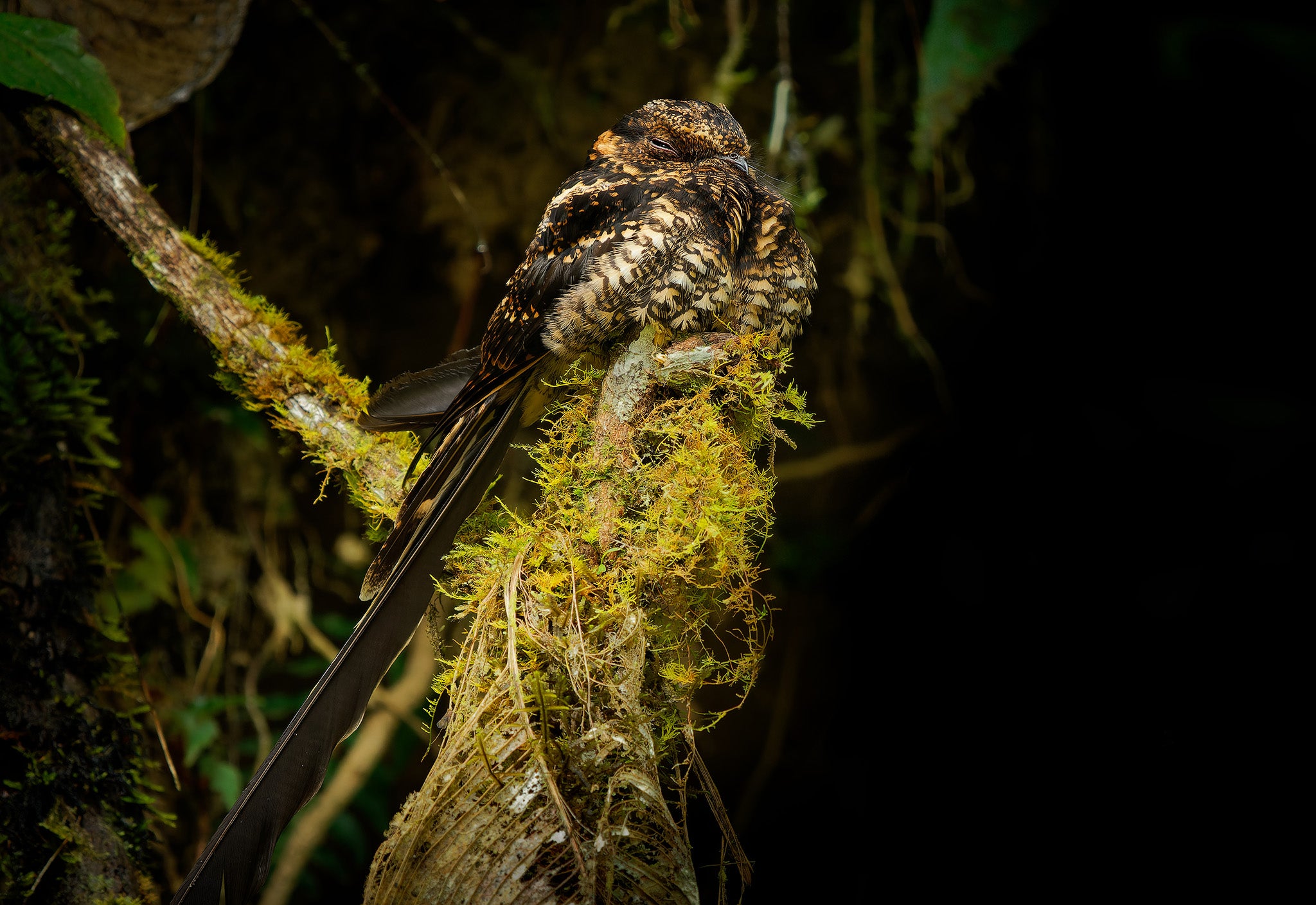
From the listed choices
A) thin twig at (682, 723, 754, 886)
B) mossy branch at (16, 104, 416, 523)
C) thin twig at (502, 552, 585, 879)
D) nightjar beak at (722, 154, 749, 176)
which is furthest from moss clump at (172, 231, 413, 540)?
nightjar beak at (722, 154, 749, 176)

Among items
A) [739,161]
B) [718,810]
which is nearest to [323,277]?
[739,161]

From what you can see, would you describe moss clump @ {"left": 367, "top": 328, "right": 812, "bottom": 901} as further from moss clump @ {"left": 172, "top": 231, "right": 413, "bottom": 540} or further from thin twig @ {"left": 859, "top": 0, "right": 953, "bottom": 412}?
thin twig @ {"left": 859, "top": 0, "right": 953, "bottom": 412}

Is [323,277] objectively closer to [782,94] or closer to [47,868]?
[782,94]

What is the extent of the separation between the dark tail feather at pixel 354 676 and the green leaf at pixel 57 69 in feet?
2.82

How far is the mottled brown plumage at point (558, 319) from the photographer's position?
111 centimetres

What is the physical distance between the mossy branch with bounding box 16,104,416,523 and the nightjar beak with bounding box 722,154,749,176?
0.79 meters

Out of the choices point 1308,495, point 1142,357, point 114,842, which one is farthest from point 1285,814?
point 114,842

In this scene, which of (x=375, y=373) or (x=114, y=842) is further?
(x=375, y=373)

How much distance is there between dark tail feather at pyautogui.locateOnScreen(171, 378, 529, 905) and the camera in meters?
1.07

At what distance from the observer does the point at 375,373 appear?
2885 mm

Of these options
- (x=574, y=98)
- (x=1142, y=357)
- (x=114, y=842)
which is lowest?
(x=114, y=842)

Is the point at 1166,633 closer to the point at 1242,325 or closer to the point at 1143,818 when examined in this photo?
the point at 1143,818

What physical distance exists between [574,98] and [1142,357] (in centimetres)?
190

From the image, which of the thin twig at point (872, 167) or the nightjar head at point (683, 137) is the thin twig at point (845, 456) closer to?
the thin twig at point (872, 167)
